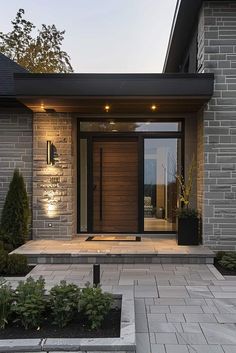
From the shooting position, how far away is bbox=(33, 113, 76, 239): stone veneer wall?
7832mm

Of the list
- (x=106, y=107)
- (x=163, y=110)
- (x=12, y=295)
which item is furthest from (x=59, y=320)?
(x=163, y=110)

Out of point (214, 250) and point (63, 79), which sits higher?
point (63, 79)

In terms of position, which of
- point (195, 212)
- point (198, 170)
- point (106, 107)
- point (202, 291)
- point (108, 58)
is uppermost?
point (108, 58)

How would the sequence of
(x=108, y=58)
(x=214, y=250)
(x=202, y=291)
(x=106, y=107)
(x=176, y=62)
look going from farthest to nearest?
(x=108, y=58) → (x=176, y=62) → (x=106, y=107) → (x=214, y=250) → (x=202, y=291)

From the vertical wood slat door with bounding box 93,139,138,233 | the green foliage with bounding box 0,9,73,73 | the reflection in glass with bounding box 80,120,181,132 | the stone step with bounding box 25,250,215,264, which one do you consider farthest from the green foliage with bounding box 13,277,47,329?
the green foliage with bounding box 0,9,73,73

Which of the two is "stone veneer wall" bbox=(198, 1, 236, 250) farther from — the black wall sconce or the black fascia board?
the black wall sconce

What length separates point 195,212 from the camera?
728 centimetres

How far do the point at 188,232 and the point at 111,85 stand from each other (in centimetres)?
293

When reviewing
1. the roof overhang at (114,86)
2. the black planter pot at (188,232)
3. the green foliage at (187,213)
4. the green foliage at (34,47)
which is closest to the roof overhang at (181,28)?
the roof overhang at (114,86)

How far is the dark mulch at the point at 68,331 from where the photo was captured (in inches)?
135

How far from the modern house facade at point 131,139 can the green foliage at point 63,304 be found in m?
3.66

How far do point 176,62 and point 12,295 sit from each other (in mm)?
9347

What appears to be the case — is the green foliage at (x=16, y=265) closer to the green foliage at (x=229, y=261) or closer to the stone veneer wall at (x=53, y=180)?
the stone veneer wall at (x=53, y=180)

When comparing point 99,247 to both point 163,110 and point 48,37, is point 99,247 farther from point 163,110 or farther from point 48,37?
point 48,37
